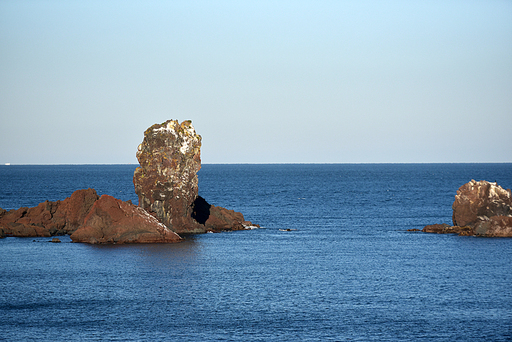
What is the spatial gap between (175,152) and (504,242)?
41747 mm

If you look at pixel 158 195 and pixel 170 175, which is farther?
pixel 170 175

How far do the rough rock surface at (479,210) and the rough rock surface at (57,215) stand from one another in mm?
46173

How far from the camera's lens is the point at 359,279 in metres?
50.3

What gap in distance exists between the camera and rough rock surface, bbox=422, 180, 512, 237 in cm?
7719

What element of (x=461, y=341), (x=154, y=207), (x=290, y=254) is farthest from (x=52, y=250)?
(x=461, y=341)

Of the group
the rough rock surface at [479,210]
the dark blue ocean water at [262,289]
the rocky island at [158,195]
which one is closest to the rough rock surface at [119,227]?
the dark blue ocean water at [262,289]

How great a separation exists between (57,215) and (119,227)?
15.8m

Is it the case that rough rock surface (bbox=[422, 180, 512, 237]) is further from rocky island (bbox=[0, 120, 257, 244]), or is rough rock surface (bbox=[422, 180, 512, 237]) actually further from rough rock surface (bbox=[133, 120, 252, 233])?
rocky island (bbox=[0, 120, 257, 244])

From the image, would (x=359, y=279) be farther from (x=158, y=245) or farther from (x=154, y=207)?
(x=154, y=207)

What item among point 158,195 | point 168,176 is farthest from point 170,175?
point 158,195

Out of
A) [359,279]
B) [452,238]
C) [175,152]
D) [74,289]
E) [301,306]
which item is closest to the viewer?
[301,306]

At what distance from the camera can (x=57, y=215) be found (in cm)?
8181

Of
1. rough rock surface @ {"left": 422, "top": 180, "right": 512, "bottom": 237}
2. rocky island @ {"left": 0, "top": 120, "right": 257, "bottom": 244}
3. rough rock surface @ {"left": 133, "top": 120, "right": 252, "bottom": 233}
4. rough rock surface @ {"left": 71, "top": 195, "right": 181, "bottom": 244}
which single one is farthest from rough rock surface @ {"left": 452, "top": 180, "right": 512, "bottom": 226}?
rough rock surface @ {"left": 71, "top": 195, "right": 181, "bottom": 244}

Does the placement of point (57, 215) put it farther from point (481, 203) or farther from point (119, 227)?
point (481, 203)
